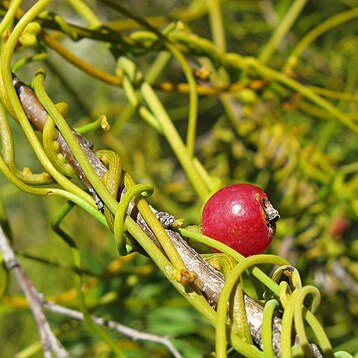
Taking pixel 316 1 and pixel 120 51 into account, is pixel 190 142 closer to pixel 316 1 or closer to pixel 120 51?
pixel 120 51

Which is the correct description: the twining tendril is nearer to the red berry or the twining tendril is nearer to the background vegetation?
the red berry

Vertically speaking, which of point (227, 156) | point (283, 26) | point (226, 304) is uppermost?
point (283, 26)

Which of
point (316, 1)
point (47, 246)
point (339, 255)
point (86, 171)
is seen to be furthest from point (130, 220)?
point (316, 1)

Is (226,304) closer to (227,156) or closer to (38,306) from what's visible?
(38,306)

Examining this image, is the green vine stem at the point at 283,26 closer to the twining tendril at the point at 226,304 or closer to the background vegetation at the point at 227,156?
the background vegetation at the point at 227,156

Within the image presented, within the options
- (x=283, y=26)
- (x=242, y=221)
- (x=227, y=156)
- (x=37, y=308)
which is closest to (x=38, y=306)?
(x=37, y=308)

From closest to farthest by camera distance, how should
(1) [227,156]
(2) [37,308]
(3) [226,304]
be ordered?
(3) [226,304] → (2) [37,308] → (1) [227,156]
